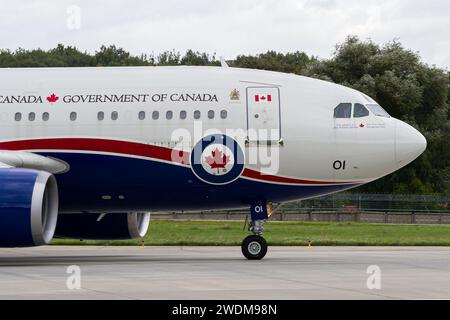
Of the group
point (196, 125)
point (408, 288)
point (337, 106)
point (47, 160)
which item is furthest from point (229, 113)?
point (408, 288)

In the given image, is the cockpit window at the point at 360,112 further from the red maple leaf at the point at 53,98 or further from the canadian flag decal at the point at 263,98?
the red maple leaf at the point at 53,98

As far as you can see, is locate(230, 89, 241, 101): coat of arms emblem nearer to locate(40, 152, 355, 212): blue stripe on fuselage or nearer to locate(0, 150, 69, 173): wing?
locate(40, 152, 355, 212): blue stripe on fuselage

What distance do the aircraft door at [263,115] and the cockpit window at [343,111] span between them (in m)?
1.37

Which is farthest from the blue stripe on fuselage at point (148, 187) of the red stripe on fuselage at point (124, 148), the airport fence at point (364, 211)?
the airport fence at point (364, 211)

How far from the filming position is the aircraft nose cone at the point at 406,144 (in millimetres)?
25516

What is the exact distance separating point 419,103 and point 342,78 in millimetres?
5241

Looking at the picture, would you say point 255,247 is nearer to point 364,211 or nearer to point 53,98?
point 53,98

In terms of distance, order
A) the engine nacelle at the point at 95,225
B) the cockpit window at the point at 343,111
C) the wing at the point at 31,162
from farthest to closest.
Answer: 1. the engine nacelle at the point at 95,225
2. the cockpit window at the point at 343,111
3. the wing at the point at 31,162

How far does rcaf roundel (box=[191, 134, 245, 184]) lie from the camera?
83.8ft

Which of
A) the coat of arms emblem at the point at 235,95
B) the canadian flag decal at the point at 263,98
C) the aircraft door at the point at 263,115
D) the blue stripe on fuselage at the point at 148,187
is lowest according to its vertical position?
the blue stripe on fuselage at the point at 148,187

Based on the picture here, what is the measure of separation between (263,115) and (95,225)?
578 cm

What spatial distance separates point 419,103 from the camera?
229 ft

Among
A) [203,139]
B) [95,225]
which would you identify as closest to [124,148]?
[203,139]

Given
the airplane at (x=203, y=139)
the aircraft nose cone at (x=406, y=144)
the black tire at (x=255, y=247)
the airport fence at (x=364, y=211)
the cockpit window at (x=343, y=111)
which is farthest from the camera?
the airport fence at (x=364, y=211)
